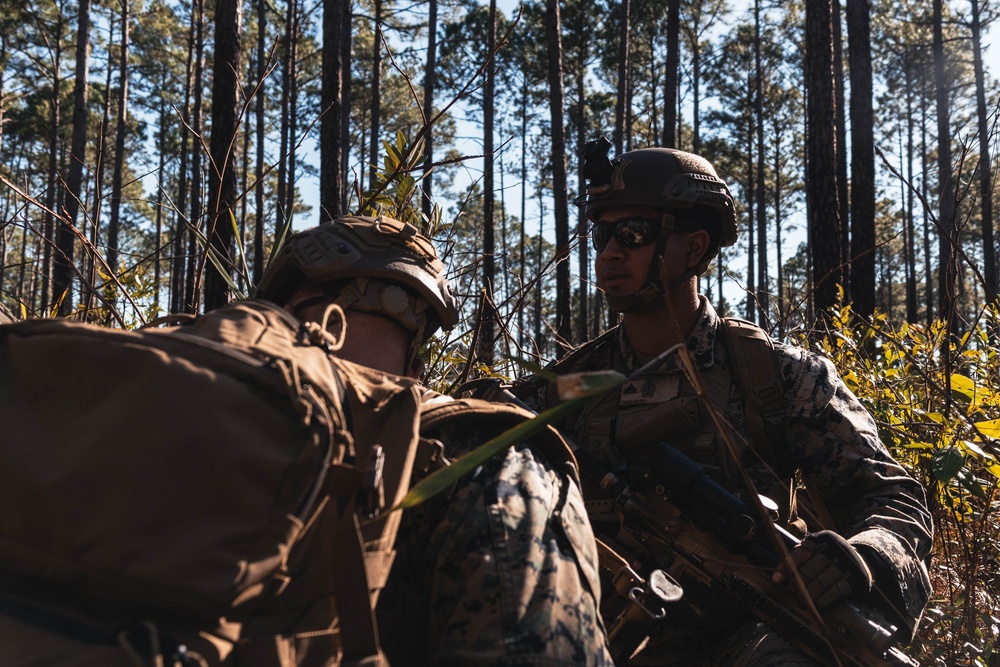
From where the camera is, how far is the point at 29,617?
1078 millimetres

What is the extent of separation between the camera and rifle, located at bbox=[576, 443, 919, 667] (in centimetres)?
211

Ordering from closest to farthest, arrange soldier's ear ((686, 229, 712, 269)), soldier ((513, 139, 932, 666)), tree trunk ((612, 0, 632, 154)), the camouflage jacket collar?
soldier ((513, 139, 932, 666)), the camouflage jacket collar, soldier's ear ((686, 229, 712, 269)), tree trunk ((612, 0, 632, 154))

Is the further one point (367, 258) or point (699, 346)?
point (699, 346)

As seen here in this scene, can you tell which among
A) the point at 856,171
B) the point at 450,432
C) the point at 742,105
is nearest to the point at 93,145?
the point at 742,105

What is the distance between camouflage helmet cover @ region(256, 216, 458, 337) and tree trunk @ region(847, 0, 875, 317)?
798 centimetres

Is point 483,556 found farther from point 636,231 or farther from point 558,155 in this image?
point 558,155

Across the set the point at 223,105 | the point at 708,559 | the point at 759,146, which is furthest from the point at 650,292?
the point at 759,146

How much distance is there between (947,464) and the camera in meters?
1.98

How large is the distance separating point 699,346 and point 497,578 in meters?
1.85

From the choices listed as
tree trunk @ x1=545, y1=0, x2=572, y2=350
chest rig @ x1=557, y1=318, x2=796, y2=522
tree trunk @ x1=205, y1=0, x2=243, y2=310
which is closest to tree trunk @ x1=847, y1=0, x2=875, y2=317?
tree trunk @ x1=545, y1=0, x2=572, y2=350

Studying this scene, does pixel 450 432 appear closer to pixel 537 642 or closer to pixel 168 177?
pixel 537 642

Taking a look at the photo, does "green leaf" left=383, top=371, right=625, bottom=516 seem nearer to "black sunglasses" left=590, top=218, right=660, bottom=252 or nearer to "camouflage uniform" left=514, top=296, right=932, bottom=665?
"camouflage uniform" left=514, top=296, right=932, bottom=665

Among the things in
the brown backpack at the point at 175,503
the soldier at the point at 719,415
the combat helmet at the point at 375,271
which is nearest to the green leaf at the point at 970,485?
the soldier at the point at 719,415

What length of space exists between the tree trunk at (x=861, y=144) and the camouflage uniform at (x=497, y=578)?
8.37 meters
